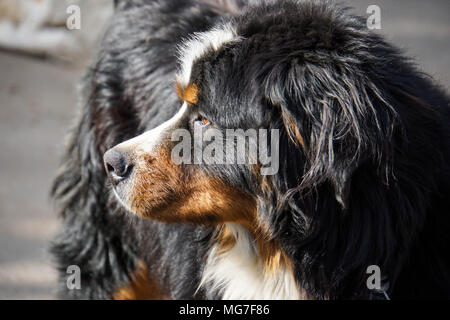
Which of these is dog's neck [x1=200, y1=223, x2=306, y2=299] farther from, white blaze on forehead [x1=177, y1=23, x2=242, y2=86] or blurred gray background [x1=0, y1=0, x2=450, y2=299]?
blurred gray background [x1=0, y1=0, x2=450, y2=299]

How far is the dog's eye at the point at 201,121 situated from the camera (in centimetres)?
297

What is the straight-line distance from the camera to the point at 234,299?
3311 mm

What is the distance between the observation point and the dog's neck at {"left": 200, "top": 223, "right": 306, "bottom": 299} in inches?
124

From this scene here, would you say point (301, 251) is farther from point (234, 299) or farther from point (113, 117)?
point (113, 117)

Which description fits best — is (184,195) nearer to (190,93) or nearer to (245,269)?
(190,93)

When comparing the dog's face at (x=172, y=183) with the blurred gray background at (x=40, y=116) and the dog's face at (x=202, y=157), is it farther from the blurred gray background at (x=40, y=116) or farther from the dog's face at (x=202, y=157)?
the blurred gray background at (x=40, y=116)

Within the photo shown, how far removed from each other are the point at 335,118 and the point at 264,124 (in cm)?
31

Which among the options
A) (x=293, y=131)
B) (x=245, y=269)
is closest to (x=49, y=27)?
(x=245, y=269)

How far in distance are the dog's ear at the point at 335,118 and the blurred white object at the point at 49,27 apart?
6.19m

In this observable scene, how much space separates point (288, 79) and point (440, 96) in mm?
841

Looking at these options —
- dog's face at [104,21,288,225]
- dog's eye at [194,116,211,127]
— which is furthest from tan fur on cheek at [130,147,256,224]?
dog's eye at [194,116,211,127]

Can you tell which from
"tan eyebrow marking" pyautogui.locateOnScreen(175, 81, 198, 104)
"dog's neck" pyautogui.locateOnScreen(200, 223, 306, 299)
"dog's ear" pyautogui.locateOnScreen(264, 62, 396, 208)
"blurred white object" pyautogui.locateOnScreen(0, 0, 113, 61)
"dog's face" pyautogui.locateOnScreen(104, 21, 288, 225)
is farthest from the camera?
"blurred white object" pyautogui.locateOnScreen(0, 0, 113, 61)

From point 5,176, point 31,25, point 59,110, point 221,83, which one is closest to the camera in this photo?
point 221,83
